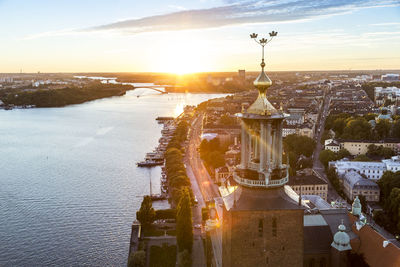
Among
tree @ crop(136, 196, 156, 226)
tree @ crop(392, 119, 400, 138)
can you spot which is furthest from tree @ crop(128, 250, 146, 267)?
tree @ crop(392, 119, 400, 138)

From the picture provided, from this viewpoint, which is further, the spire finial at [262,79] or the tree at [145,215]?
the tree at [145,215]

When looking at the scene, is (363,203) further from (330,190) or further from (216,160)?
(216,160)

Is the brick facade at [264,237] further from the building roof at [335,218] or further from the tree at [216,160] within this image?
the tree at [216,160]

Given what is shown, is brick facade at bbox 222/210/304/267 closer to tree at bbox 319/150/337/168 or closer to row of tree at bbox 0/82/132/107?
tree at bbox 319/150/337/168

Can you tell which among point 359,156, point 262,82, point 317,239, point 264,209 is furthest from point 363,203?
point 262,82

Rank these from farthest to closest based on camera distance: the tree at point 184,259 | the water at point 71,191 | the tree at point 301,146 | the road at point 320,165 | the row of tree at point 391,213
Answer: the tree at point 301,146 → the road at point 320,165 → the row of tree at point 391,213 → the water at point 71,191 → the tree at point 184,259

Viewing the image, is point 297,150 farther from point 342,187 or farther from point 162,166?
point 162,166

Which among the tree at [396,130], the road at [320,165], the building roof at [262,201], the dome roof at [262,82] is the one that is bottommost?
the road at [320,165]

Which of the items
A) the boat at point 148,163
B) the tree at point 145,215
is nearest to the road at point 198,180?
the tree at point 145,215
